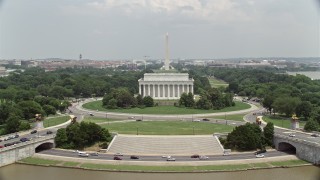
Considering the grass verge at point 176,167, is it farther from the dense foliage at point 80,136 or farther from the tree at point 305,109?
the tree at point 305,109

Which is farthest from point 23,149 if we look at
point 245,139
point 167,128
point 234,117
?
point 234,117

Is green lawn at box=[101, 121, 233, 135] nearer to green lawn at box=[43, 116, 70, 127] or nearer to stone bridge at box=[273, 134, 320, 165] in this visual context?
green lawn at box=[43, 116, 70, 127]

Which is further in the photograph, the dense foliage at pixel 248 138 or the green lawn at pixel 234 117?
the green lawn at pixel 234 117

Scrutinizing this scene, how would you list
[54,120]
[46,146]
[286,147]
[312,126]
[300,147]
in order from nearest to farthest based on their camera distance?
[300,147] → [286,147] → [46,146] → [312,126] → [54,120]

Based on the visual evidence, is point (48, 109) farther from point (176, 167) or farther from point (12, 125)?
point (176, 167)

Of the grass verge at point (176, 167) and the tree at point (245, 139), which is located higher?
the tree at point (245, 139)

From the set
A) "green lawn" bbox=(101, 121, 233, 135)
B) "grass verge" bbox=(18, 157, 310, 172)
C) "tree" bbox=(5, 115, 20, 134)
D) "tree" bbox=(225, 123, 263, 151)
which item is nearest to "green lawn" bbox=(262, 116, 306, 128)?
"green lawn" bbox=(101, 121, 233, 135)

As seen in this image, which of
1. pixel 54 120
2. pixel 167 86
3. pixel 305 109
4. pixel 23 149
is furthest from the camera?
pixel 167 86

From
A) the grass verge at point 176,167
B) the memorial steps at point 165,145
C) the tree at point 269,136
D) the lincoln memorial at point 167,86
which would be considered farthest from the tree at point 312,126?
the lincoln memorial at point 167,86
